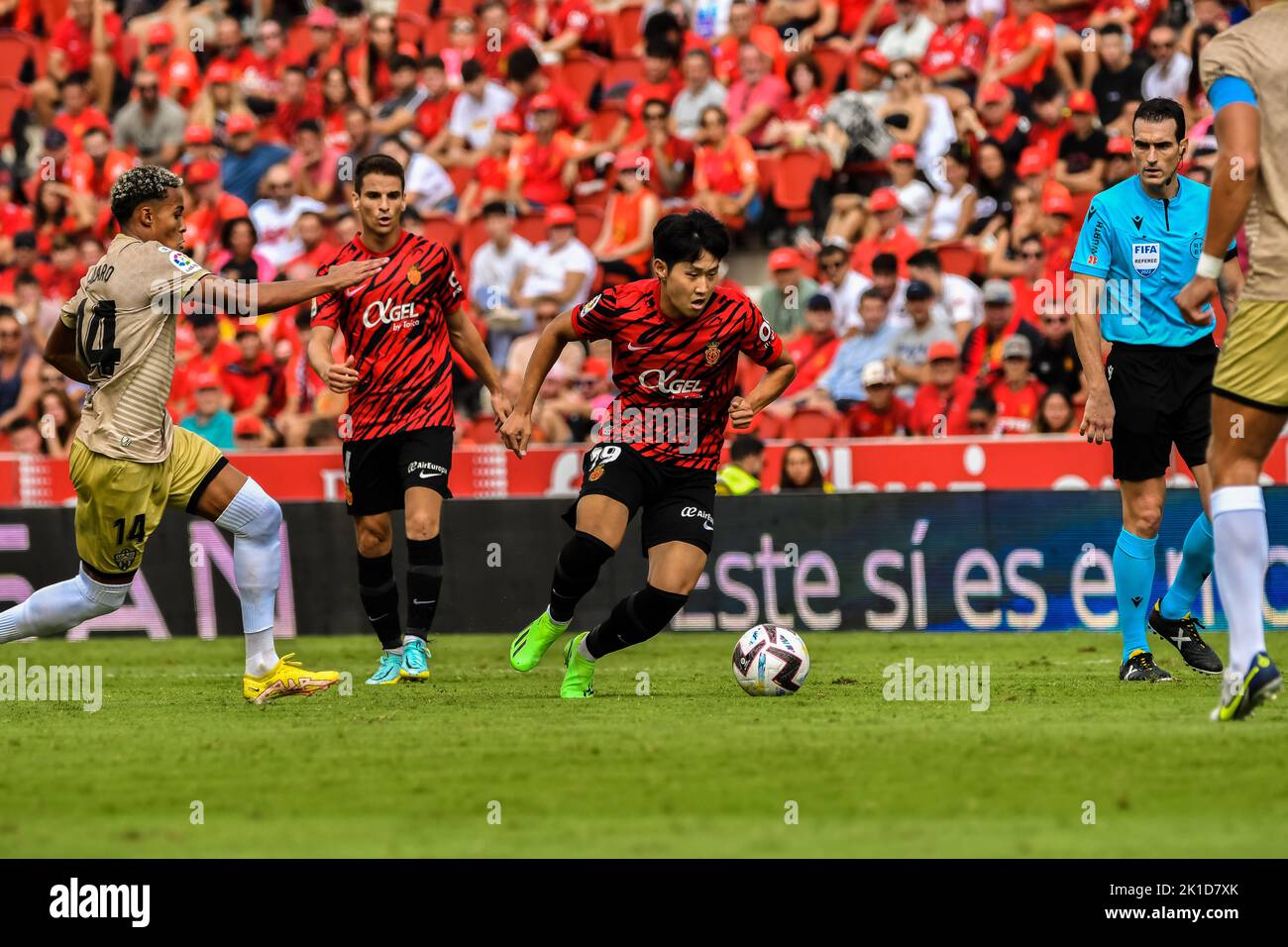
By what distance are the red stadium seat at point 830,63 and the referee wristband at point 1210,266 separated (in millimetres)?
12292

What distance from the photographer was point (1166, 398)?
9.42m

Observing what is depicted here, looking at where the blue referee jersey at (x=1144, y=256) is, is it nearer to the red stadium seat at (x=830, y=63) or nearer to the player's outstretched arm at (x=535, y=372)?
the player's outstretched arm at (x=535, y=372)

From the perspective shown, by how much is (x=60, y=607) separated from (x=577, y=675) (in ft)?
8.47

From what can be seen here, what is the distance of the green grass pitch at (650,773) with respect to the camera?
18.6ft

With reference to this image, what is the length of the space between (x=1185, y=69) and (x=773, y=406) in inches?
183

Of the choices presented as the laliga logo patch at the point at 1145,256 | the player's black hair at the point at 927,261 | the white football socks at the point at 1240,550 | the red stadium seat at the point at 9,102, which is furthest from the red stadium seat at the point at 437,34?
the white football socks at the point at 1240,550

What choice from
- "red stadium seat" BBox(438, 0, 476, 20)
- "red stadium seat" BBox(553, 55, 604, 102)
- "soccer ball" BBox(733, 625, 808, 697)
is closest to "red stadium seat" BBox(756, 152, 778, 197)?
"red stadium seat" BBox(553, 55, 604, 102)

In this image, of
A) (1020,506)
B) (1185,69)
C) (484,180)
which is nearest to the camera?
(1020,506)

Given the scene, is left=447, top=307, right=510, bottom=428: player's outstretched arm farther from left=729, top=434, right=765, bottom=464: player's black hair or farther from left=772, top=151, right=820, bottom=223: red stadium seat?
left=772, top=151, right=820, bottom=223: red stadium seat

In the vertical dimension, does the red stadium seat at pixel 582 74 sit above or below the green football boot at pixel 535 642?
above

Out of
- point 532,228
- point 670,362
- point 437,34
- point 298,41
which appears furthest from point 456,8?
point 670,362

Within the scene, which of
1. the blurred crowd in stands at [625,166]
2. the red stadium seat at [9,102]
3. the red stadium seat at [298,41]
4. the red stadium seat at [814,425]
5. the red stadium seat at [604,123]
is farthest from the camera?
the red stadium seat at [9,102]
